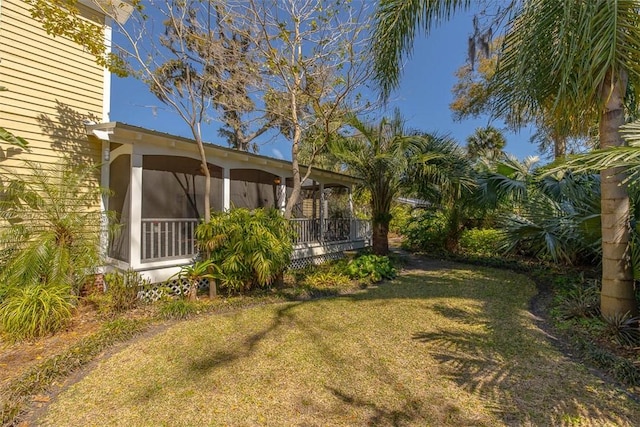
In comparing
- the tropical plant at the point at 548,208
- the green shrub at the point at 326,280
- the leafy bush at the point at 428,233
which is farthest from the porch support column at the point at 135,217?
the leafy bush at the point at 428,233

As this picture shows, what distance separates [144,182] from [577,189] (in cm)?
904

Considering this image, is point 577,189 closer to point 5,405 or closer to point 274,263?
point 274,263

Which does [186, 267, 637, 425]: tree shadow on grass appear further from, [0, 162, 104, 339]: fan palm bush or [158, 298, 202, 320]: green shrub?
[0, 162, 104, 339]: fan palm bush

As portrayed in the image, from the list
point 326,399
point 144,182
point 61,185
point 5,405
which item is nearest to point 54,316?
point 5,405

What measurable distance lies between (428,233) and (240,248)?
8818 mm

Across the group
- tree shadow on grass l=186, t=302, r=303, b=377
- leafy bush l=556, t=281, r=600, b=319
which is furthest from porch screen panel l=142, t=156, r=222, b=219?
leafy bush l=556, t=281, r=600, b=319

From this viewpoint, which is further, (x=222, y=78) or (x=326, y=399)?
(x=222, y=78)

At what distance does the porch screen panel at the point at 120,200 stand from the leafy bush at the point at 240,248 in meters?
1.53

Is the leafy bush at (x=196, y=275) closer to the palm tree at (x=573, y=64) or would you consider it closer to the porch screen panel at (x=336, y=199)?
the palm tree at (x=573, y=64)

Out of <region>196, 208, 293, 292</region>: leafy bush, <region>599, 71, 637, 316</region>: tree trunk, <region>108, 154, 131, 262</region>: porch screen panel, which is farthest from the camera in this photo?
<region>108, 154, 131, 262</region>: porch screen panel

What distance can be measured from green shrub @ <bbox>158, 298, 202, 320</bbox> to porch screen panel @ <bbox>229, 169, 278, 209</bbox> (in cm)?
356

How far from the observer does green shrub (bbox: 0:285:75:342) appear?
3865 millimetres

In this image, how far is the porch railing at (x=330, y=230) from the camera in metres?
8.95

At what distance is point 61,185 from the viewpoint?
504cm
